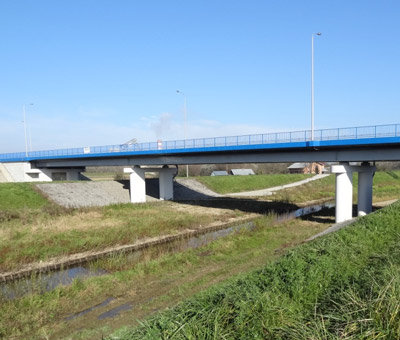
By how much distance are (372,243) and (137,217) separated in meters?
21.6

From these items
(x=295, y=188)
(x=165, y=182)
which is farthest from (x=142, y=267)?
(x=295, y=188)

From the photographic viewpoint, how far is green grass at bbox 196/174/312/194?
189 ft

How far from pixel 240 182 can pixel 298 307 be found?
2212 inches

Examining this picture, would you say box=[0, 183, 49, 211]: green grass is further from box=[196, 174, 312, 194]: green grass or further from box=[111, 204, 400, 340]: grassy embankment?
box=[111, 204, 400, 340]: grassy embankment

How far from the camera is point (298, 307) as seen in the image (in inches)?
277

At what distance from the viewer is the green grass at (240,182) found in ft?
189

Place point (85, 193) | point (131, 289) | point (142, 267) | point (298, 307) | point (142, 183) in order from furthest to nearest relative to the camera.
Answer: point (142, 183), point (85, 193), point (142, 267), point (131, 289), point (298, 307)

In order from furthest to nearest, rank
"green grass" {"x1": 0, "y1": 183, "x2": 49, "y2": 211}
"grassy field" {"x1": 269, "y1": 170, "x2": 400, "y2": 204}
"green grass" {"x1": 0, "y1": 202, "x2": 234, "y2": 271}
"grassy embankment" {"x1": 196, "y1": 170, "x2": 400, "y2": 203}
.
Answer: "grassy embankment" {"x1": 196, "y1": 170, "x2": 400, "y2": 203} → "grassy field" {"x1": 269, "y1": 170, "x2": 400, "y2": 204} → "green grass" {"x1": 0, "y1": 183, "x2": 49, "y2": 211} → "green grass" {"x1": 0, "y1": 202, "x2": 234, "y2": 271}

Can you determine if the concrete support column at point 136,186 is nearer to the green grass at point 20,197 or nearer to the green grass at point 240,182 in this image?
the green grass at point 20,197

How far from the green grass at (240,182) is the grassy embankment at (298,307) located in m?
46.9

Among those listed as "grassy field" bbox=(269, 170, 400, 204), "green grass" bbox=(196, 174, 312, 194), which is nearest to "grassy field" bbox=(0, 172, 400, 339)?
"grassy field" bbox=(269, 170, 400, 204)

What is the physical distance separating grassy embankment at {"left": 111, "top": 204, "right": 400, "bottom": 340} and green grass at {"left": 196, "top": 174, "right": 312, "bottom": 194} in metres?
46.9

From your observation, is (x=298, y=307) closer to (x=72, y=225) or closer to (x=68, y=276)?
(x=68, y=276)

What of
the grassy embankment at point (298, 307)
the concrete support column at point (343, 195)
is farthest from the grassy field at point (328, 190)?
the grassy embankment at point (298, 307)
